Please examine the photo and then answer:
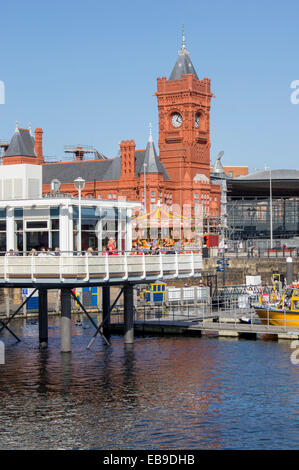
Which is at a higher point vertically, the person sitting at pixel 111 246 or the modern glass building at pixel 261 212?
the modern glass building at pixel 261 212

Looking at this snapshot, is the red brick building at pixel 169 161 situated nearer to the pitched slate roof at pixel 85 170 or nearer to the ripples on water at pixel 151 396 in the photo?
the pitched slate roof at pixel 85 170

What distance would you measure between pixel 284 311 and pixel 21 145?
93415 mm

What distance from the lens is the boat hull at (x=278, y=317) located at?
5659cm

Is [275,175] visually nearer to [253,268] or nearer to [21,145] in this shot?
[21,145]

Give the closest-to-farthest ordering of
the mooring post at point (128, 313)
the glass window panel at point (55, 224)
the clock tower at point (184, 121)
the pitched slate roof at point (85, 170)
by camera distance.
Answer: the glass window panel at point (55, 224), the mooring post at point (128, 313), the pitched slate roof at point (85, 170), the clock tower at point (184, 121)

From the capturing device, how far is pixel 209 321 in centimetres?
6381

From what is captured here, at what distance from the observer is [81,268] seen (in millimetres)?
43875

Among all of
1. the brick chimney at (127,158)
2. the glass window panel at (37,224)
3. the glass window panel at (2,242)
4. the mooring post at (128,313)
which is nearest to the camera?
the glass window panel at (37,224)

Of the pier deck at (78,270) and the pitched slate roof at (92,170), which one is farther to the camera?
the pitched slate roof at (92,170)

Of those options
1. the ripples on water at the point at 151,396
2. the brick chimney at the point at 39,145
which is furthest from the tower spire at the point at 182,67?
the ripples on water at the point at 151,396

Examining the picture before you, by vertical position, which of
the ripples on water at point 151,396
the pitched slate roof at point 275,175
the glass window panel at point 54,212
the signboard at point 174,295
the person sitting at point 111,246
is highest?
the pitched slate roof at point 275,175

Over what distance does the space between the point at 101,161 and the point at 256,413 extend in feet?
361

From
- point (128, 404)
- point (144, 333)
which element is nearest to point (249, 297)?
point (144, 333)
